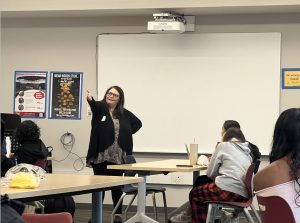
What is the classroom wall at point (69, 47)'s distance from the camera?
668cm

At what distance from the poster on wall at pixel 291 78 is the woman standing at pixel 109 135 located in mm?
2175

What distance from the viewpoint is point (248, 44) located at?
21.6 ft

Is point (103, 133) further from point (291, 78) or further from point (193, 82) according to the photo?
point (291, 78)

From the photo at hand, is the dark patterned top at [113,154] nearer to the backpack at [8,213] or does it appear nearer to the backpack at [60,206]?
the backpack at [60,206]

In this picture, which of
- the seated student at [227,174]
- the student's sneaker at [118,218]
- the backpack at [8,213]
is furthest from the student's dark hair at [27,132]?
the backpack at [8,213]

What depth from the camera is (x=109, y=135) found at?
5.43m

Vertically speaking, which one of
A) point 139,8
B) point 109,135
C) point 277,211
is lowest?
point 277,211

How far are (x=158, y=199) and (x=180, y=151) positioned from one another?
697 mm

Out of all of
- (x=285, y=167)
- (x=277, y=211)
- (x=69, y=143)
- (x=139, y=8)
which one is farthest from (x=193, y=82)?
(x=277, y=211)

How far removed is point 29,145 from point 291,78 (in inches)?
131

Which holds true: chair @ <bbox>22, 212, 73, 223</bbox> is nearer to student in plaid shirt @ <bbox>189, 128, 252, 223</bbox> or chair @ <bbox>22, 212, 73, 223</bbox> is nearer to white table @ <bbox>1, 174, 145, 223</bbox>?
white table @ <bbox>1, 174, 145, 223</bbox>

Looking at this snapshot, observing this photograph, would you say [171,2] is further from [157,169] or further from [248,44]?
[157,169]

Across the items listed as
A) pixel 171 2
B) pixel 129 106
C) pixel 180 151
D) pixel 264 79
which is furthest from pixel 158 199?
pixel 171 2

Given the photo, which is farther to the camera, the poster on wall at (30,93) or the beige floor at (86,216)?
the poster on wall at (30,93)
